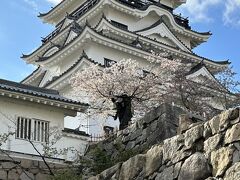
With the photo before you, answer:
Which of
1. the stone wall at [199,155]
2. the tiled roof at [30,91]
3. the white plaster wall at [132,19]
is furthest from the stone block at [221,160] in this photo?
the white plaster wall at [132,19]

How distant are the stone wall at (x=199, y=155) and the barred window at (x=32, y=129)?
6.18 m

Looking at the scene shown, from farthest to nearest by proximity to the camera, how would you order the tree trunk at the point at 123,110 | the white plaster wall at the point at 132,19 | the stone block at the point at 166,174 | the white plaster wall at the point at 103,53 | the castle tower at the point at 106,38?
the white plaster wall at the point at 132,19
the white plaster wall at the point at 103,53
the castle tower at the point at 106,38
the tree trunk at the point at 123,110
the stone block at the point at 166,174

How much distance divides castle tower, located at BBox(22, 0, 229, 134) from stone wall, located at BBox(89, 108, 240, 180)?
15188 mm

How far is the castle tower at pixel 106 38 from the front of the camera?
2667 cm

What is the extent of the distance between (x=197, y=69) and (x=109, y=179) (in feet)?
65.0

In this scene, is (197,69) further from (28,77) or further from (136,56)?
(28,77)

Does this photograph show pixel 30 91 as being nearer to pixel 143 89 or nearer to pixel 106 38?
pixel 143 89

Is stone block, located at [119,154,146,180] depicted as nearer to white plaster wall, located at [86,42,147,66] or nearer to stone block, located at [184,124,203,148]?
stone block, located at [184,124,203,148]

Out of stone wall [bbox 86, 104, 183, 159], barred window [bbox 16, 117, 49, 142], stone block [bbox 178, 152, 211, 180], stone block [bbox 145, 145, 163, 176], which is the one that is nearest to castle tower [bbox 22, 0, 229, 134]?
barred window [bbox 16, 117, 49, 142]

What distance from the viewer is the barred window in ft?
46.3

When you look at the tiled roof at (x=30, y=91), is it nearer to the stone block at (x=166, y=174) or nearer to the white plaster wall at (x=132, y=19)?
the stone block at (x=166, y=174)

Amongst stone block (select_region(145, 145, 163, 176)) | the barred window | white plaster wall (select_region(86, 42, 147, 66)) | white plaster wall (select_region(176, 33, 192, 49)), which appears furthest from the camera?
white plaster wall (select_region(176, 33, 192, 49))

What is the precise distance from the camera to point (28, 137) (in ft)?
46.3

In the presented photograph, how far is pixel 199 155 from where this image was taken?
6.95 meters
